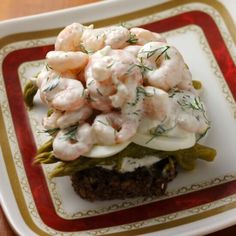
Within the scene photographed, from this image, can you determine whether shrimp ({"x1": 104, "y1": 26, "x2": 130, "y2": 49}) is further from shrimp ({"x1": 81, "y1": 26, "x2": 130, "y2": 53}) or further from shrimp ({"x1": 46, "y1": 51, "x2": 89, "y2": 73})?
shrimp ({"x1": 46, "y1": 51, "x2": 89, "y2": 73})

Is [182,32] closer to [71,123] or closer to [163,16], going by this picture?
[163,16]

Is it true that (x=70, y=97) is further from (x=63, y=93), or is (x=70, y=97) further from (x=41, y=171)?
(x=41, y=171)

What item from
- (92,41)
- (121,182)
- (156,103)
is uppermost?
(92,41)

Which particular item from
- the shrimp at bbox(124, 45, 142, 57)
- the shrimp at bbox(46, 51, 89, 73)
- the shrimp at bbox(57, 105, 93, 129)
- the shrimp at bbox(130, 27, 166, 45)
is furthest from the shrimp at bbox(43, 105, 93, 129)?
the shrimp at bbox(130, 27, 166, 45)

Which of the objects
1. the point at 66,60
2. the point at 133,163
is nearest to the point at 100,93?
the point at 66,60

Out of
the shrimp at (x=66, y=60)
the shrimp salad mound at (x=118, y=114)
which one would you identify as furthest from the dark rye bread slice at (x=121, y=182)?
the shrimp at (x=66, y=60)

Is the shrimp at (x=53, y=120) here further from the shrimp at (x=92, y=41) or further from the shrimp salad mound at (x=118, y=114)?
the shrimp at (x=92, y=41)
